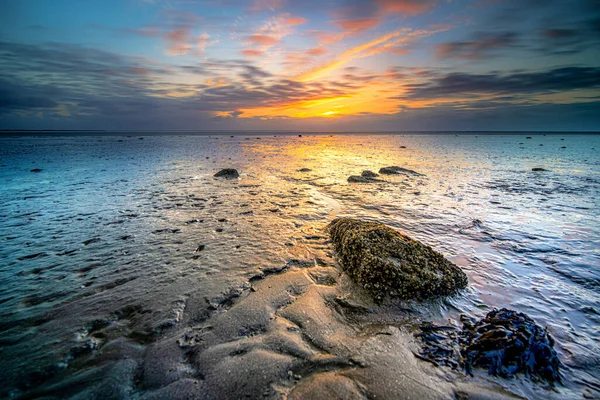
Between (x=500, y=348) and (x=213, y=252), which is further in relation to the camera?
(x=213, y=252)

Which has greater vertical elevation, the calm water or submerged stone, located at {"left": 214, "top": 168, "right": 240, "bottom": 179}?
submerged stone, located at {"left": 214, "top": 168, "right": 240, "bottom": 179}

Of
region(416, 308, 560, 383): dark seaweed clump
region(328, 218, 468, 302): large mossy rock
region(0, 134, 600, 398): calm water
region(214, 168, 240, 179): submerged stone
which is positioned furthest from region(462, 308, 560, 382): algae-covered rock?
region(214, 168, 240, 179): submerged stone

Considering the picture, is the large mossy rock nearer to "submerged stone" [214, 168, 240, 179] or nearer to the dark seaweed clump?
the dark seaweed clump

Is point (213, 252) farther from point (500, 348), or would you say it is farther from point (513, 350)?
point (513, 350)

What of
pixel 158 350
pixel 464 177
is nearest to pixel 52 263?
pixel 158 350

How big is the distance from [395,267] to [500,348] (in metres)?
1.74

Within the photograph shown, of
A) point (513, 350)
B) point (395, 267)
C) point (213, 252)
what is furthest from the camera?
point (213, 252)

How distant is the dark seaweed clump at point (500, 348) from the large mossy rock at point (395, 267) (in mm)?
877

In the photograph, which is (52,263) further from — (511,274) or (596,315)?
(596,315)

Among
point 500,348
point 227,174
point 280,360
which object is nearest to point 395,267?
point 500,348

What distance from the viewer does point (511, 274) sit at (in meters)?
5.18

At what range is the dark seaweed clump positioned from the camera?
2959 mm

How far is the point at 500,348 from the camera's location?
3.09 m

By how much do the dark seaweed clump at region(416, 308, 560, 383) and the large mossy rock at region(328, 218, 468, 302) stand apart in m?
0.88
